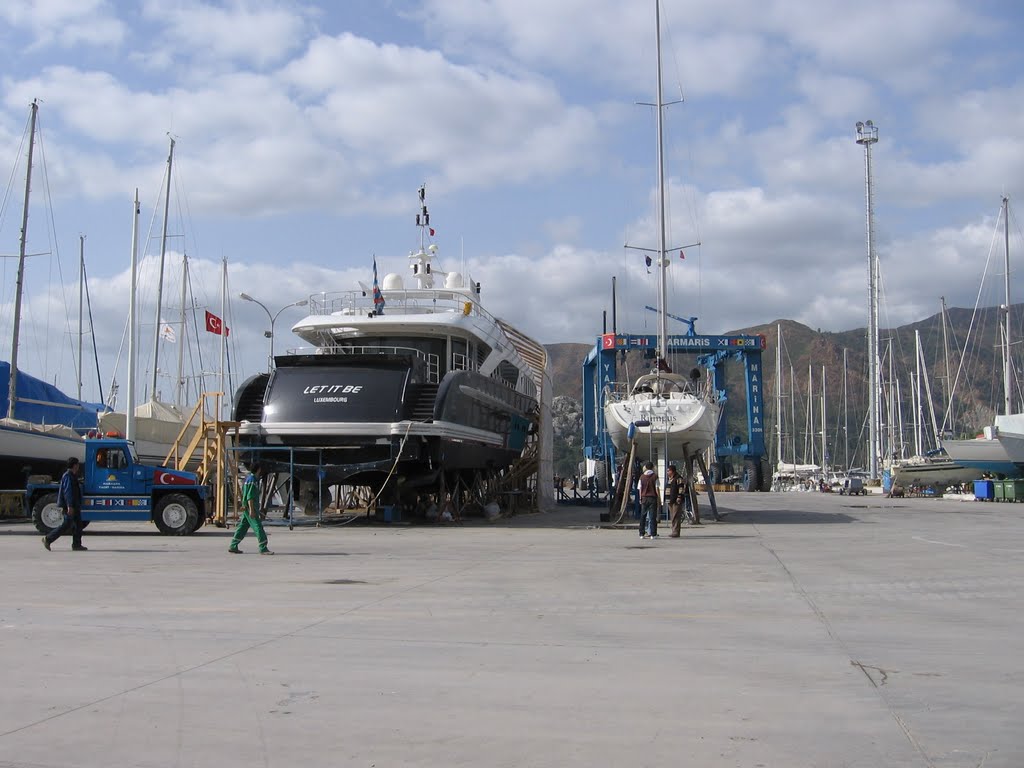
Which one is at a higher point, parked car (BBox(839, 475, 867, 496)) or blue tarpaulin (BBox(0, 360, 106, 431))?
blue tarpaulin (BBox(0, 360, 106, 431))

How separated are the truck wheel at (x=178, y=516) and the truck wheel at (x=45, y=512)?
1.95 m

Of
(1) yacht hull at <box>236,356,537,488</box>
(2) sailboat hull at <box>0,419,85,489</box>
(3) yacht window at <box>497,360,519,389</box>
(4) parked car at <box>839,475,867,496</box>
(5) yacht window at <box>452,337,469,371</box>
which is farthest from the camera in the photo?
(4) parked car at <box>839,475,867,496</box>

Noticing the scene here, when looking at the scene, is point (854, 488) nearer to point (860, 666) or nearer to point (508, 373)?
point (508, 373)

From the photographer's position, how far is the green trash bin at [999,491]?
42312mm

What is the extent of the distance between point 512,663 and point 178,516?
48.0 ft

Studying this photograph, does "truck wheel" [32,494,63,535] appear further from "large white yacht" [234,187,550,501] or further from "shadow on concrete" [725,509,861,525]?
"shadow on concrete" [725,509,861,525]

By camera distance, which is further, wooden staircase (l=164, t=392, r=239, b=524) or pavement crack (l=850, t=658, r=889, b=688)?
wooden staircase (l=164, t=392, r=239, b=524)

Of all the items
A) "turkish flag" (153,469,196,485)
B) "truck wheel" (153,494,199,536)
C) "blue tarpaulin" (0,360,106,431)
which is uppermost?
"blue tarpaulin" (0,360,106,431)

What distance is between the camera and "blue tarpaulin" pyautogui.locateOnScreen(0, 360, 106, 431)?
33.2 m

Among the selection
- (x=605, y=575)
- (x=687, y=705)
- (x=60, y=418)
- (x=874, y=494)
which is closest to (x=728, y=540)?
(x=605, y=575)

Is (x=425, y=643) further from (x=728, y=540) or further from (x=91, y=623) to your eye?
(x=728, y=540)

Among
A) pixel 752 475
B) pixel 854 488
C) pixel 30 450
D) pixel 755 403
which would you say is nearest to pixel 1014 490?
pixel 854 488

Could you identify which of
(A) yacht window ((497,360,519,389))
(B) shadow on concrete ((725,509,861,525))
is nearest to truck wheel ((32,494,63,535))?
(A) yacht window ((497,360,519,389))

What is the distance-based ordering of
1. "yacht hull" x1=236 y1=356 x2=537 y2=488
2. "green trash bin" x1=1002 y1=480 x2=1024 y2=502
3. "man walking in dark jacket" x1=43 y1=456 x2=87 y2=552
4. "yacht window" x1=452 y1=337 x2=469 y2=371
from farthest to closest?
"green trash bin" x1=1002 y1=480 x2=1024 y2=502
"yacht window" x1=452 y1=337 x2=469 y2=371
"yacht hull" x1=236 y1=356 x2=537 y2=488
"man walking in dark jacket" x1=43 y1=456 x2=87 y2=552
